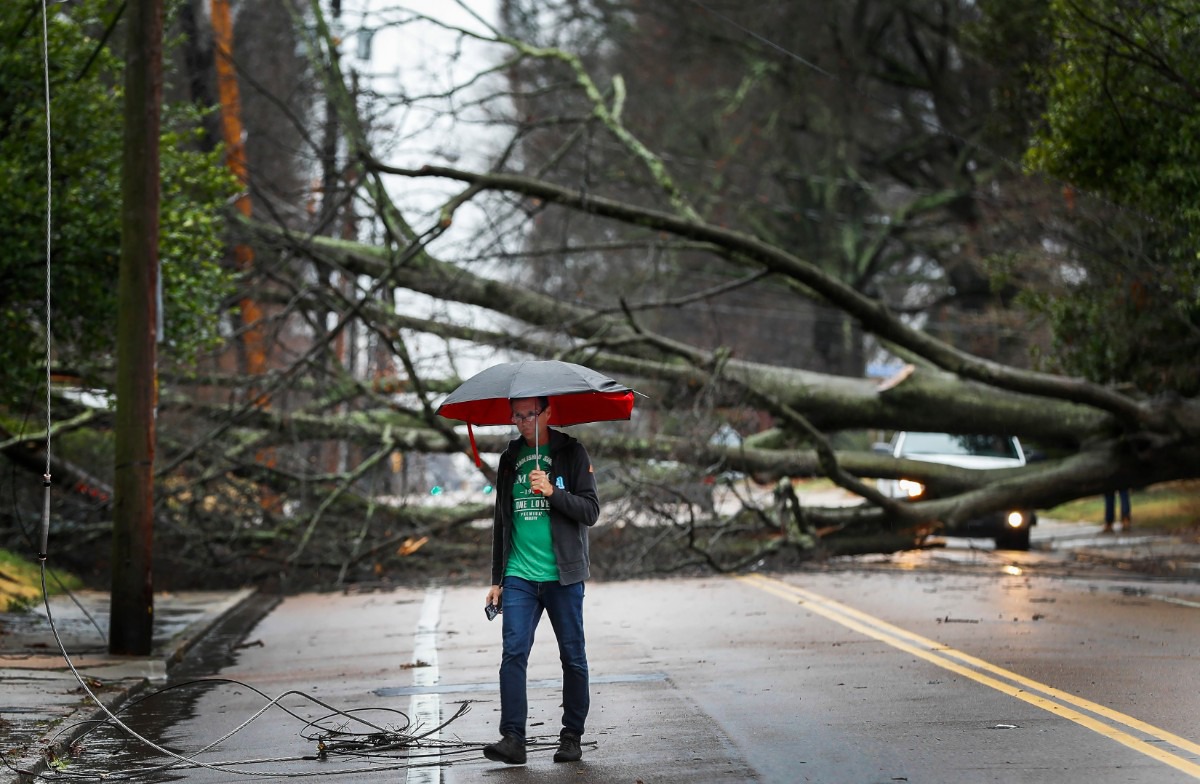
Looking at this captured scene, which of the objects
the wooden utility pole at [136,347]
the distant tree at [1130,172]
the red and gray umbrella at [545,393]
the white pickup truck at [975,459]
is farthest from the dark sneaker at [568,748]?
the white pickup truck at [975,459]

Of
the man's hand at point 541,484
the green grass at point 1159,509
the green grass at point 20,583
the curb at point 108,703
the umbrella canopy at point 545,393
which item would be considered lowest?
the curb at point 108,703

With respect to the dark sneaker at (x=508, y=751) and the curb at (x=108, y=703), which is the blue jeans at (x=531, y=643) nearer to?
the dark sneaker at (x=508, y=751)

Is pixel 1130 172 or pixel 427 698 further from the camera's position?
pixel 1130 172

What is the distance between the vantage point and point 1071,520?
31.4 meters

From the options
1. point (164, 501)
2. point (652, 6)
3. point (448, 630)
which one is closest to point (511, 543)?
point (448, 630)

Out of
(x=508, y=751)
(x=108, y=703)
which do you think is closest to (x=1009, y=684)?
(x=508, y=751)

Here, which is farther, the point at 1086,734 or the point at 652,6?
the point at 652,6

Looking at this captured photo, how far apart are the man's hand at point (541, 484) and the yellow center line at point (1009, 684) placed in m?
2.81

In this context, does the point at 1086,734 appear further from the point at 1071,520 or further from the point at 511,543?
the point at 1071,520

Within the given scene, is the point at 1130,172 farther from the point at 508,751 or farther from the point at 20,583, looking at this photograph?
the point at 20,583

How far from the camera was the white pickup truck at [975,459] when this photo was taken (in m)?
21.5

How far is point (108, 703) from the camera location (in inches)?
377

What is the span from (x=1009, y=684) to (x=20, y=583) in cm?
1102

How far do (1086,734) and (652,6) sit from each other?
2922cm
